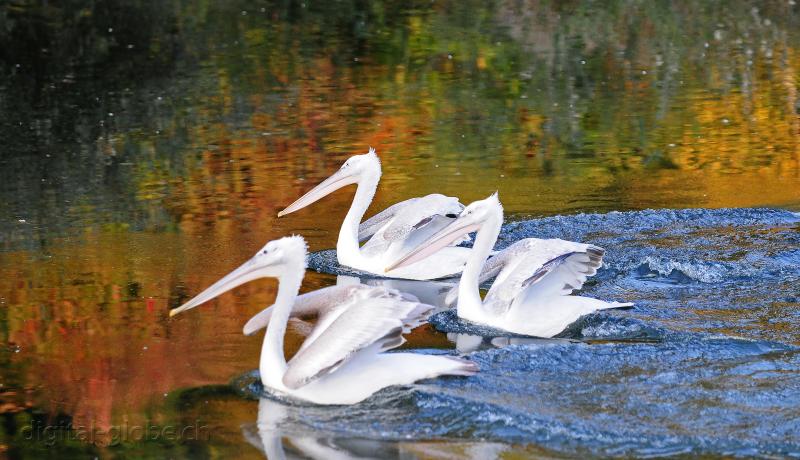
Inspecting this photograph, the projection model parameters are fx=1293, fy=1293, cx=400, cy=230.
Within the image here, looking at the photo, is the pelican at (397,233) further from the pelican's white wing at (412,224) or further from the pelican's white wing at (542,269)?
the pelican's white wing at (542,269)

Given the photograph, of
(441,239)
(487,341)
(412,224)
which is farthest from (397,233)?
(487,341)

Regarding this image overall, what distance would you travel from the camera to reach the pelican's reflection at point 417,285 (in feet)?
23.6

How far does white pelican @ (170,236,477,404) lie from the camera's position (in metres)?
5.12

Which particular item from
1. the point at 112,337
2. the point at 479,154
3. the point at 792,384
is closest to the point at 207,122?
the point at 479,154

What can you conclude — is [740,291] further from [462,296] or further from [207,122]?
[207,122]

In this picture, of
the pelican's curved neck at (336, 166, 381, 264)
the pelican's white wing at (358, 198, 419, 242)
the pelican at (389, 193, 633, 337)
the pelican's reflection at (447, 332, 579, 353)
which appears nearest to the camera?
the pelican's reflection at (447, 332, 579, 353)

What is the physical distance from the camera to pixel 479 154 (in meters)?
10.6

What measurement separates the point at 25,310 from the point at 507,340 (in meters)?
2.51

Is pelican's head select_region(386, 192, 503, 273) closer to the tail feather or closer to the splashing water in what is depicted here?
the splashing water

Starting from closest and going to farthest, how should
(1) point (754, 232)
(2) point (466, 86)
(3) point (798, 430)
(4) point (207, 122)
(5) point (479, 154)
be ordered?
(3) point (798, 430), (1) point (754, 232), (5) point (479, 154), (4) point (207, 122), (2) point (466, 86)

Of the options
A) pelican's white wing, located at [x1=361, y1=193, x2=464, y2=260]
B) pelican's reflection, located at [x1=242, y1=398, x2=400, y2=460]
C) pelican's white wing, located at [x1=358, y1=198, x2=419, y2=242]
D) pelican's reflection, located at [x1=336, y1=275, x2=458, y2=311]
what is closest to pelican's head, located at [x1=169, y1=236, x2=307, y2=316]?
pelican's reflection, located at [x1=242, y1=398, x2=400, y2=460]

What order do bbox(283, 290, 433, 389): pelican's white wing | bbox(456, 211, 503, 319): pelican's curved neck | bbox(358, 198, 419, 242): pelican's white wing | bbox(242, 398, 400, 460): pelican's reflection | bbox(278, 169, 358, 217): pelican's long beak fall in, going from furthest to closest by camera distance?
bbox(278, 169, 358, 217): pelican's long beak → bbox(358, 198, 419, 242): pelican's white wing → bbox(456, 211, 503, 319): pelican's curved neck → bbox(283, 290, 433, 389): pelican's white wing → bbox(242, 398, 400, 460): pelican's reflection

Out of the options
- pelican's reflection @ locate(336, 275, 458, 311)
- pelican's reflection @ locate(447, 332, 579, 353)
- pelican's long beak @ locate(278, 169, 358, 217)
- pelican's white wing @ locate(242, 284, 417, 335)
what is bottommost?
pelican's reflection @ locate(336, 275, 458, 311)

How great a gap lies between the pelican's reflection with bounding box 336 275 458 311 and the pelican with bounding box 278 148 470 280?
0.14 ft
